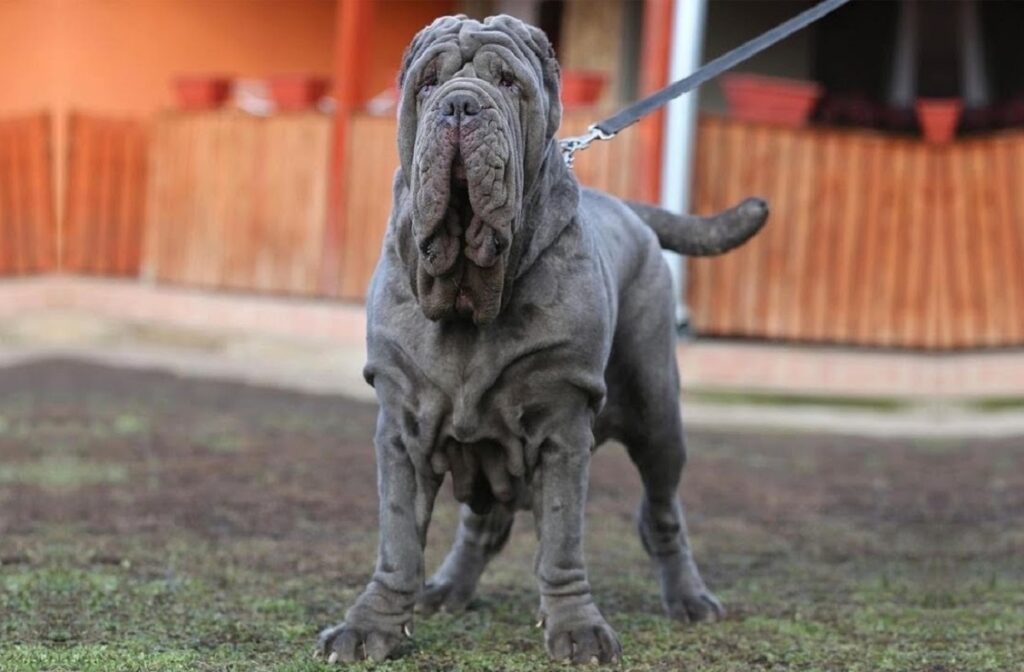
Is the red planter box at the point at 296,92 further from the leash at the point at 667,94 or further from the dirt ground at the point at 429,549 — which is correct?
the leash at the point at 667,94

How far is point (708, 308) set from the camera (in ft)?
45.0

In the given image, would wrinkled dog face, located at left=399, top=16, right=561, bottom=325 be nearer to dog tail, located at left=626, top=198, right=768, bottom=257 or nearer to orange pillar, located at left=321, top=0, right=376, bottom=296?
dog tail, located at left=626, top=198, right=768, bottom=257

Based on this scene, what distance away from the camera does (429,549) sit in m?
7.44

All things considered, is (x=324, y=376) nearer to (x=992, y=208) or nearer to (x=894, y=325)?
(x=894, y=325)

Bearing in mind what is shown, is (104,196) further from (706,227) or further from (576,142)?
(576,142)

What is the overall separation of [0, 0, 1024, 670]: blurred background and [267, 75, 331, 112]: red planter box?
4 centimetres

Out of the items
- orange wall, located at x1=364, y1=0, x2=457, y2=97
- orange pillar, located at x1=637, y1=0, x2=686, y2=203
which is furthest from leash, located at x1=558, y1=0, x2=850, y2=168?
orange wall, located at x1=364, y1=0, x2=457, y2=97

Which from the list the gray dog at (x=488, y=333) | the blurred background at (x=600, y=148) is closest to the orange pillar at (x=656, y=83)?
the blurred background at (x=600, y=148)

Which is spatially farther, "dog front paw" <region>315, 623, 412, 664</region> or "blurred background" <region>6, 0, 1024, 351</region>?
"blurred background" <region>6, 0, 1024, 351</region>

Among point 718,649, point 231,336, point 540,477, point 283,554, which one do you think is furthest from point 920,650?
point 231,336

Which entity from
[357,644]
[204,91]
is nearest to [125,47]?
[204,91]

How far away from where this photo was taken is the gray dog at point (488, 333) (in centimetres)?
476

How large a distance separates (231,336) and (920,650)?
36.3 feet

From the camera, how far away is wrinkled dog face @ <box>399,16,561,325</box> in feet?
15.1
